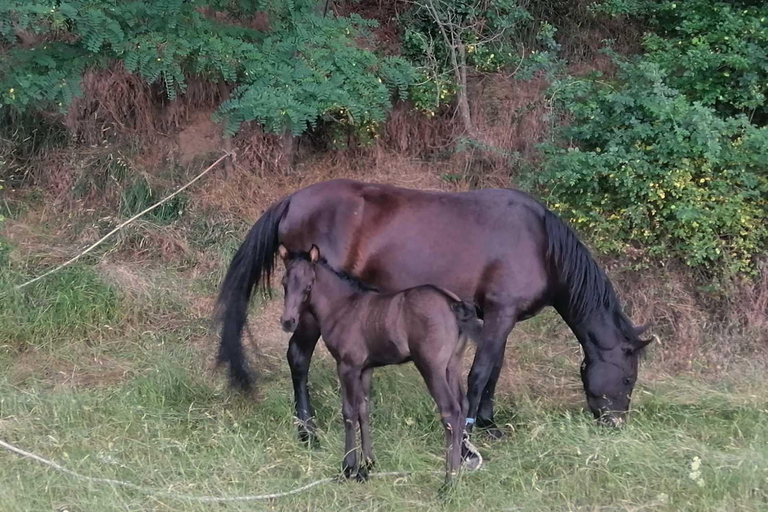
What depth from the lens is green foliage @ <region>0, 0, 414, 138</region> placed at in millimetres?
5832

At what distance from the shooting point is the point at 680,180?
21.2 ft

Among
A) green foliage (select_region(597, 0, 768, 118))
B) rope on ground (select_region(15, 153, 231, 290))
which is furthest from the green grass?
green foliage (select_region(597, 0, 768, 118))

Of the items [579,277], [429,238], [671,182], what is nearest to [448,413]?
[429,238]

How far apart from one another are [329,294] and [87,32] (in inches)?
122

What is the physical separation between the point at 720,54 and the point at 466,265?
3793mm

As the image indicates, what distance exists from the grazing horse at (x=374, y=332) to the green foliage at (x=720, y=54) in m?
4.20

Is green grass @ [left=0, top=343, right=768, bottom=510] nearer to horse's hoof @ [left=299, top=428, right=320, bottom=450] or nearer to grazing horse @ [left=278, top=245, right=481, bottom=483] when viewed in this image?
horse's hoof @ [left=299, top=428, right=320, bottom=450]

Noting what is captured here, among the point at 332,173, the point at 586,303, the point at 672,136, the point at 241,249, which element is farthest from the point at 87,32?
the point at 672,136

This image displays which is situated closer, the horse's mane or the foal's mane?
the foal's mane

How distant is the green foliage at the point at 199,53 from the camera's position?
583cm

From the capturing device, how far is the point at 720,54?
6.97 meters

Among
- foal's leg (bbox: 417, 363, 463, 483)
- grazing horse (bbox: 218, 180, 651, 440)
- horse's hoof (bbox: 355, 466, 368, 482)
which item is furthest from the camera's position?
grazing horse (bbox: 218, 180, 651, 440)

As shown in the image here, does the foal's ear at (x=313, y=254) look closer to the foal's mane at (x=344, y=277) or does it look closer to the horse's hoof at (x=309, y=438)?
the foal's mane at (x=344, y=277)

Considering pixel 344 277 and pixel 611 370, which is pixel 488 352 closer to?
pixel 611 370
